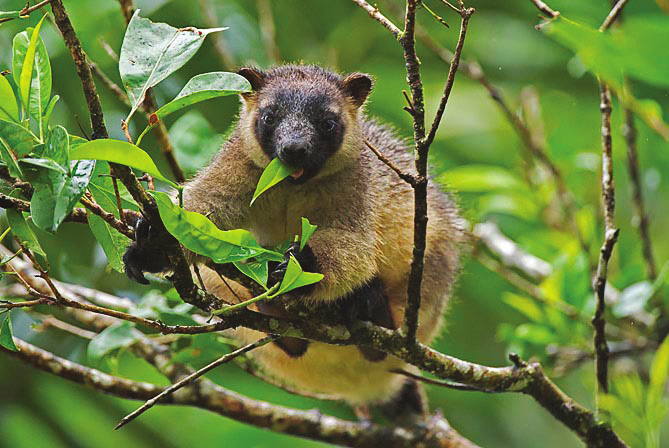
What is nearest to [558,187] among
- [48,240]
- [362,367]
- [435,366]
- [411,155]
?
[411,155]

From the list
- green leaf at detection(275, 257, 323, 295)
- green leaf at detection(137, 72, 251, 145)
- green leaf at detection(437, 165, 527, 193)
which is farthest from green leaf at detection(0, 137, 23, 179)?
green leaf at detection(437, 165, 527, 193)

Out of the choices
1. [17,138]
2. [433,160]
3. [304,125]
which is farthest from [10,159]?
[433,160]

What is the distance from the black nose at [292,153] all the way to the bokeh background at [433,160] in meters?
1.23

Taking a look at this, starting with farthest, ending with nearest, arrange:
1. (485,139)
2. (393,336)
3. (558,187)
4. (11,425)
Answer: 1. (485,139)
2. (11,425)
3. (558,187)
4. (393,336)

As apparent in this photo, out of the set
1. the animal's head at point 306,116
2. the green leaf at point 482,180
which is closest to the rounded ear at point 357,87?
the animal's head at point 306,116

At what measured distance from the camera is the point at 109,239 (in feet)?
9.18

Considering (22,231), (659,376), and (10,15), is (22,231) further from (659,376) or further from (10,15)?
(659,376)

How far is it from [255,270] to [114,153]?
0.65 m

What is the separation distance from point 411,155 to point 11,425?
3.68 metres

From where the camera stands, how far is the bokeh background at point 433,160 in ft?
18.2

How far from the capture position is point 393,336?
3342 millimetres

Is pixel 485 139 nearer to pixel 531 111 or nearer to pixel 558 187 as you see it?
pixel 531 111

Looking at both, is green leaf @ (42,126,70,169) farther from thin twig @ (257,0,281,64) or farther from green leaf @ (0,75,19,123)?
thin twig @ (257,0,281,64)

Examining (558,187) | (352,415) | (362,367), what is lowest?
(352,415)
